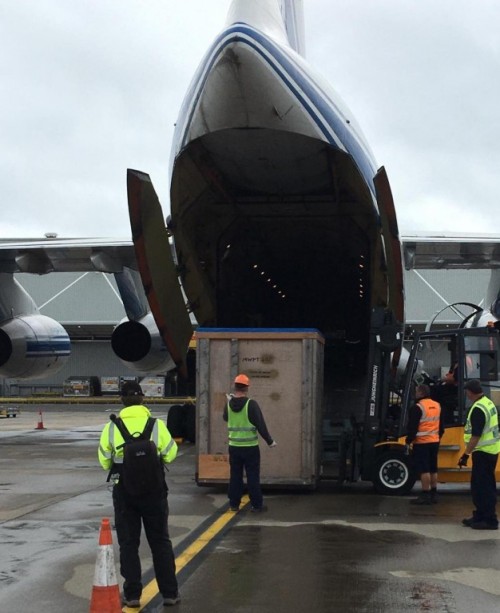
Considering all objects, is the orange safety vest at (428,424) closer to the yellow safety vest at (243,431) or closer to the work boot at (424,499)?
the work boot at (424,499)

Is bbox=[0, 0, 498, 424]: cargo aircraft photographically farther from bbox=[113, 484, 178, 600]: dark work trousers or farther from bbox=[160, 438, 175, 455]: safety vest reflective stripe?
bbox=[113, 484, 178, 600]: dark work trousers

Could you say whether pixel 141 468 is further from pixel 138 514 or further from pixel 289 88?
pixel 289 88

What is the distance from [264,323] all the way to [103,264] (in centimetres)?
297

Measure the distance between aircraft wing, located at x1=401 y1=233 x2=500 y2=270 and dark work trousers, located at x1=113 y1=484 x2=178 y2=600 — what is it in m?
10.3

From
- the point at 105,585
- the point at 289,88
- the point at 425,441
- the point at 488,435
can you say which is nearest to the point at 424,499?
the point at 425,441

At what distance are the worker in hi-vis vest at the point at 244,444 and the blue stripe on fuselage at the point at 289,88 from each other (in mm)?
2958

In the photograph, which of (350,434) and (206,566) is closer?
(206,566)

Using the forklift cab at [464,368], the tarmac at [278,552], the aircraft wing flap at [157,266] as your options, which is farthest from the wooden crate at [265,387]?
the forklift cab at [464,368]

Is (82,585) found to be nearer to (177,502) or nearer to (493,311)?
(177,502)

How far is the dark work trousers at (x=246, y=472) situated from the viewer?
388 inches

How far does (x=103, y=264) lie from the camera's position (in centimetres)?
1681

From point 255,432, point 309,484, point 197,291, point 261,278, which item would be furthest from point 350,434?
point 261,278

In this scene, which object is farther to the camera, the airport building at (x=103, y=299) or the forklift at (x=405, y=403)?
the airport building at (x=103, y=299)

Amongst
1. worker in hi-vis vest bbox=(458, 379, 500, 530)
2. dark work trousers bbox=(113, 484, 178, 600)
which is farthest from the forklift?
dark work trousers bbox=(113, 484, 178, 600)
